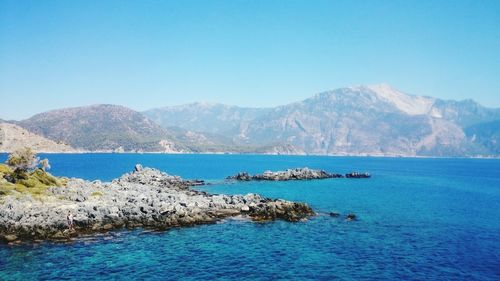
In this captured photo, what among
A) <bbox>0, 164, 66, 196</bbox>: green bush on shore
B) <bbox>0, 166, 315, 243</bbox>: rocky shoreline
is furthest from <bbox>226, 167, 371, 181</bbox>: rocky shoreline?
<bbox>0, 164, 66, 196</bbox>: green bush on shore

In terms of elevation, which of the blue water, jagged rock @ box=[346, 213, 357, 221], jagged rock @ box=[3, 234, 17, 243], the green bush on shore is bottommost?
the blue water

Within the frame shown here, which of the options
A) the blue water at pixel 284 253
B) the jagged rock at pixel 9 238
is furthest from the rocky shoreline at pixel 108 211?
the blue water at pixel 284 253

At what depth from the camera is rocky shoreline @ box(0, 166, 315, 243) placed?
56.2 meters

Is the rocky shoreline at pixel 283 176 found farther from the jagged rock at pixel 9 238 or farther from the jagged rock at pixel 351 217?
the jagged rock at pixel 9 238

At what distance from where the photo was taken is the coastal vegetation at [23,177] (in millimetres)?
75688

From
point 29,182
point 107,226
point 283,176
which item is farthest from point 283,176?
point 107,226

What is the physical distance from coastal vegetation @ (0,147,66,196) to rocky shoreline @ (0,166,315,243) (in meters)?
3.54

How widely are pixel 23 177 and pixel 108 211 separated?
1167 inches

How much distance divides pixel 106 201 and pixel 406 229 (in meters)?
52.0

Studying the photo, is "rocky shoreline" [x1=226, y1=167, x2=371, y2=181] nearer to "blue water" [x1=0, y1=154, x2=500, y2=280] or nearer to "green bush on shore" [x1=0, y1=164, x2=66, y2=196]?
"green bush on shore" [x1=0, y1=164, x2=66, y2=196]

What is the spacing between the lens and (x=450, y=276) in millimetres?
43281

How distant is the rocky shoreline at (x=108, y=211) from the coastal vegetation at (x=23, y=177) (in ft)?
11.6

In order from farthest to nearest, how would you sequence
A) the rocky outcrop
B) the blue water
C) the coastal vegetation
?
1. the rocky outcrop
2. the coastal vegetation
3. the blue water

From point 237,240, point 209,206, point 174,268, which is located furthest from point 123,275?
point 209,206
